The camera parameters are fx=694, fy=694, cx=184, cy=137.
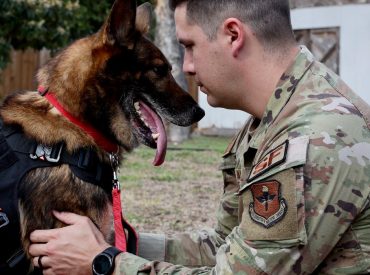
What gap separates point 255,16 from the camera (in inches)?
87.0

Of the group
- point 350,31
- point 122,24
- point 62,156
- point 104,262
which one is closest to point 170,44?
point 350,31

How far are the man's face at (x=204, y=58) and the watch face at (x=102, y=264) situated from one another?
655 millimetres

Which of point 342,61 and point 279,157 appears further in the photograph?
point 342,61

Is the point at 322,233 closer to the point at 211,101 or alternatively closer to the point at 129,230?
the point at 211,101

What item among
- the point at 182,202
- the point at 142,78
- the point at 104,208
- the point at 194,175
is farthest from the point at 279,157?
the point at 194,175

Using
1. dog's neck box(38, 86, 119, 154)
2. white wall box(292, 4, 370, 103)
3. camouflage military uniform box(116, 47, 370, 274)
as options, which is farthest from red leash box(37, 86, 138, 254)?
white wall box(292, 4, 370, 103)

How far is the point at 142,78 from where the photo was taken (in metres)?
3.07

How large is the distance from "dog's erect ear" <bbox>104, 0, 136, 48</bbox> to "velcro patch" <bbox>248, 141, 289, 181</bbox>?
41.1 inches

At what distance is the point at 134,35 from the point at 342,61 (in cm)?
1337

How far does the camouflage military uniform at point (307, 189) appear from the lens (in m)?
1.93

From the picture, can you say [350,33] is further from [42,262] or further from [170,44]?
[42,262]

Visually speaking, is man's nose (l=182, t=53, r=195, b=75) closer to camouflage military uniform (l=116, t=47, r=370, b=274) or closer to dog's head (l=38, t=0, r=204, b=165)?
camouflage military uniform (l=116, t=47, r=370, b=274)

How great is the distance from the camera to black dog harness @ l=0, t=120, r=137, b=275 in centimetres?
264

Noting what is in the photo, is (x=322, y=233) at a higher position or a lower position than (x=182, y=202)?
higher
